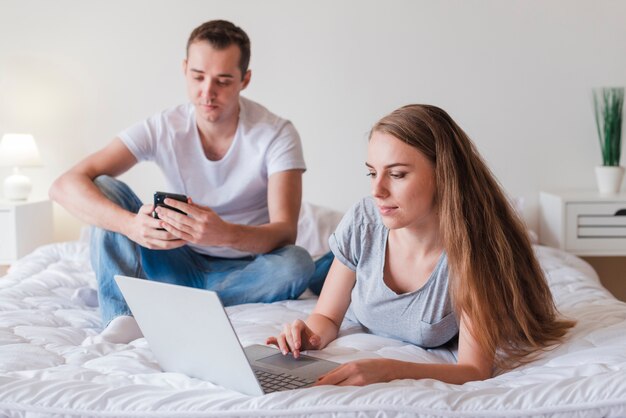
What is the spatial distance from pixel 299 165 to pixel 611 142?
1.64 meters

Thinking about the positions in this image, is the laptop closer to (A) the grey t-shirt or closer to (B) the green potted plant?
(A) the grey t-shirt

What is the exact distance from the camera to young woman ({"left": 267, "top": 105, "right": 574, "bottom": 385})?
136 cm

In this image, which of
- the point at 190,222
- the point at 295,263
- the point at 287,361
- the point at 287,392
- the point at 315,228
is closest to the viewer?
the point at 287,392

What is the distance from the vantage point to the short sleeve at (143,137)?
7.32 ft

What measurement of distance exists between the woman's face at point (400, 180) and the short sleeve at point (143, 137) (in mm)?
1039

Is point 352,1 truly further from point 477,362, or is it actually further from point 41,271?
point 477,362

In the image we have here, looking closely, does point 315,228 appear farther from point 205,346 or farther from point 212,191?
point 205,346

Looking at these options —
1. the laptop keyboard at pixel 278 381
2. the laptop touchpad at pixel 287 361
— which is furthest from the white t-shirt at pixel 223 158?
the laptop keyboard at pixel 278 381

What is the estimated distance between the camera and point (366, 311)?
1.57 meters

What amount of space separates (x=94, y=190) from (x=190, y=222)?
0.40 meters

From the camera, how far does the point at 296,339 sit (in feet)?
4.54

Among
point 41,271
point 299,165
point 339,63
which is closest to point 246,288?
point 299,165

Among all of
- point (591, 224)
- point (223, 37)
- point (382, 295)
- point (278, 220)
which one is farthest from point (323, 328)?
point (591, 224)

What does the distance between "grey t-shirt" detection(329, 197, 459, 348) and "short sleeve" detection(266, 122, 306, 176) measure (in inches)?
23.5
